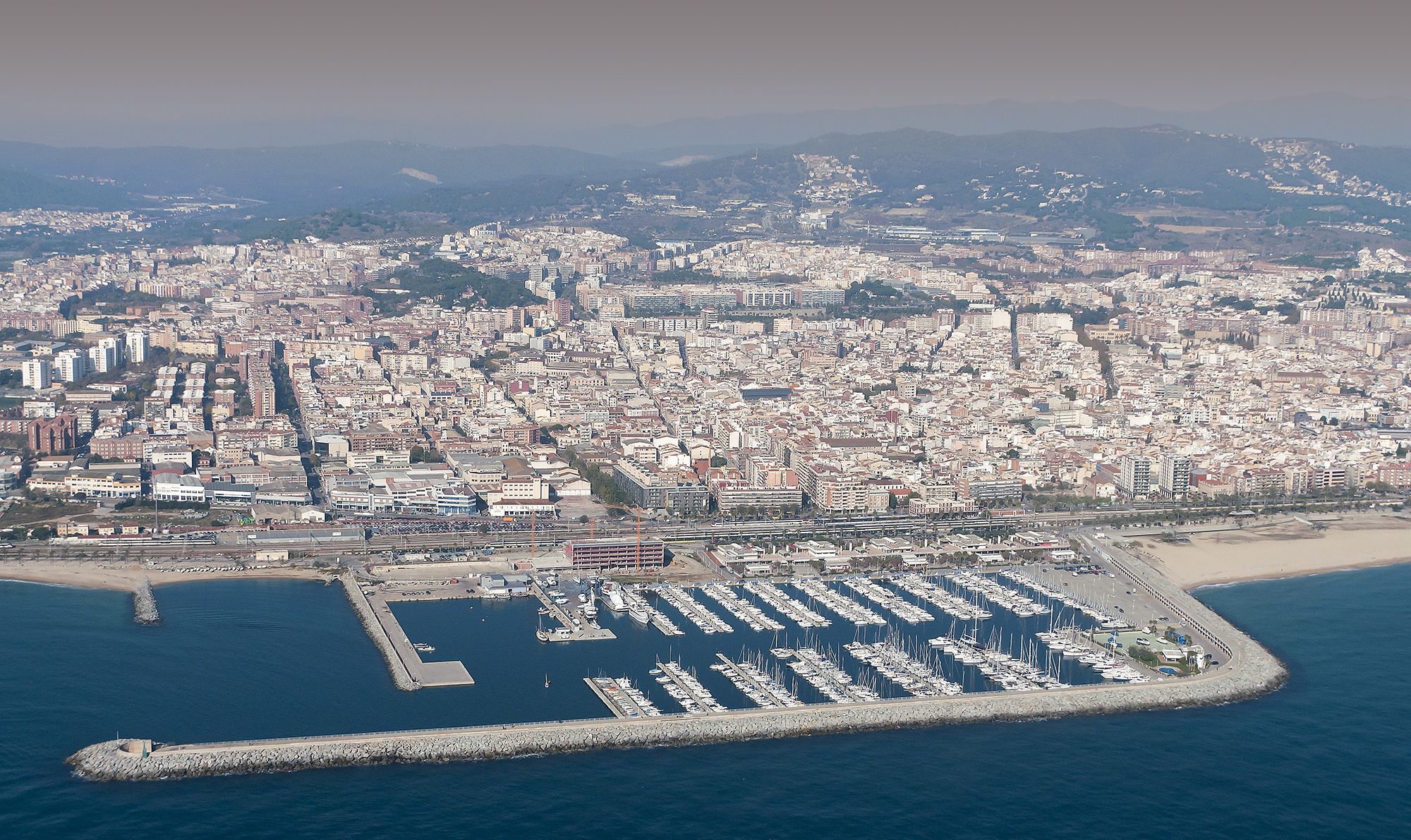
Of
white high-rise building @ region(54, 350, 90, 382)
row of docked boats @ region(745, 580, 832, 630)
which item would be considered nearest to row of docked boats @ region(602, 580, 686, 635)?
row of docked boats @ region(745, 580, 832, 630)

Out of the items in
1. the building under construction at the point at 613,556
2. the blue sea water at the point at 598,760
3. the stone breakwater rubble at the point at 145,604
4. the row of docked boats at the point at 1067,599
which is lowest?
the blue sea water at the point at 598,760

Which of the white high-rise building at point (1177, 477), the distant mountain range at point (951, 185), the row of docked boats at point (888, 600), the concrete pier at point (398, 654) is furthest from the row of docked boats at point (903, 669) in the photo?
the distant mountain range at point (951, 185)

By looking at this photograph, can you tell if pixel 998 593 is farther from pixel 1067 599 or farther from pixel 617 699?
pixel 617 699

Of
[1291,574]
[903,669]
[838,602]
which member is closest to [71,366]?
[838,602]

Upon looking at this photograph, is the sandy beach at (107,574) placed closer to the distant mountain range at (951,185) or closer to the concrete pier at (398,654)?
the concrete pier at (398,654)

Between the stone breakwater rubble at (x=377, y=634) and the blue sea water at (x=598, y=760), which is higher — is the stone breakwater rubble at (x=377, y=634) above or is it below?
above
